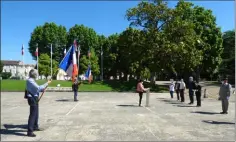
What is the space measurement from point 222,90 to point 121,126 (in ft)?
25.2

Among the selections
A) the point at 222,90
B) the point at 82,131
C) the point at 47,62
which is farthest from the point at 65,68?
the point at 47,62

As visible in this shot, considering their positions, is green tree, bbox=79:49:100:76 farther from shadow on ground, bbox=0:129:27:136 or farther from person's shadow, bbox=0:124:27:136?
shadow on ground, bbox=0:129:27:136

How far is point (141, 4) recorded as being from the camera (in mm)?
49062

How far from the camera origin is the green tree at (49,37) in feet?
283

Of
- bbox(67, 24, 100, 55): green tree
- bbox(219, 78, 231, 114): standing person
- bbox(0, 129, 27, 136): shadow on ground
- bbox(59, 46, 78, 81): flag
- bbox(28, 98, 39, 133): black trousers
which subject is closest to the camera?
bbox(28, 98, 39, 133): black trousers

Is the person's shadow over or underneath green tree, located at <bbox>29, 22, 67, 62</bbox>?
underneath

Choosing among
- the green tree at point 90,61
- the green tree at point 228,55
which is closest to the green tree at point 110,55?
the green tree at point 90,61

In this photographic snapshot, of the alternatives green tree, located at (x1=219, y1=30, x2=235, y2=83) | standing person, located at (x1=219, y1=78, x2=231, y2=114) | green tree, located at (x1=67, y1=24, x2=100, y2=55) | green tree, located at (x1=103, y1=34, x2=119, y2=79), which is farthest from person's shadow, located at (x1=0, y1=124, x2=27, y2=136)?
green tree, located at (x1=67, y1=24, x2=100, y2=55)

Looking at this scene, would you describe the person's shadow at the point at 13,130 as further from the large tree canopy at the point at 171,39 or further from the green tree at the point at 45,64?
the green tree at the point at 45,64

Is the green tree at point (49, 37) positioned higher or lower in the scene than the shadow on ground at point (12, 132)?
higher

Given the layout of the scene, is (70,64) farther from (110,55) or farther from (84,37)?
(84,37)

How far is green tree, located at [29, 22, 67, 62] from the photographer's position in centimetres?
8631

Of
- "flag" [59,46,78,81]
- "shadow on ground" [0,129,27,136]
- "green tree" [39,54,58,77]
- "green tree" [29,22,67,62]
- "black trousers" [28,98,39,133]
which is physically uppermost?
"green tree" [29,22,67,62]

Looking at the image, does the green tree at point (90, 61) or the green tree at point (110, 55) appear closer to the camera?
the green tree at point (110, 55)
